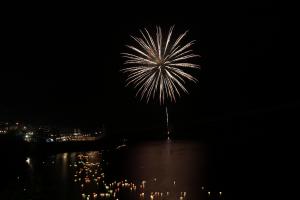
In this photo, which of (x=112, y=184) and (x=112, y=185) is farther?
(x=112, y=184)

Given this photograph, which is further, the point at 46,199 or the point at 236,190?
the point at 236,190

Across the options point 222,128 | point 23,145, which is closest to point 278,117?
point 222,128

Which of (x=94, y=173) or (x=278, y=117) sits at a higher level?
(x=278, y=117)

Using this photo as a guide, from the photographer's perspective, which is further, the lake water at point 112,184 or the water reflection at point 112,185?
the lake water at point 112,184

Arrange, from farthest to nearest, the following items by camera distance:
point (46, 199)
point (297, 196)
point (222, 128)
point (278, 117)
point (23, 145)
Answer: point (222, 128), point (278, 117), point (23, 145), point (297, 196), point (46, 199)

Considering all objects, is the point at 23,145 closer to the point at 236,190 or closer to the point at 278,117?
the point at 236,190

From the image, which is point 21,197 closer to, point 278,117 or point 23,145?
point 23,145

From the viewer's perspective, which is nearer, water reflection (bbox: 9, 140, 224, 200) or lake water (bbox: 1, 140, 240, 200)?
water reflection (bbox: 9, 140, 224, 200)

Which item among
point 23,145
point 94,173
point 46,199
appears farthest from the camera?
point 23,145

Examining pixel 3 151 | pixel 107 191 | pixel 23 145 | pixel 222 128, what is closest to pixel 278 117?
pixel 222 128
